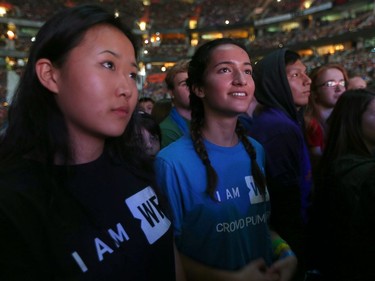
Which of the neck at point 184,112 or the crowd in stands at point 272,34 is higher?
the crowd in stands at point 272,34

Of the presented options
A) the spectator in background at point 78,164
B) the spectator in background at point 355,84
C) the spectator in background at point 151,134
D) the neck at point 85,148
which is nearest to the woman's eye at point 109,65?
the spectator in background at point 78,164

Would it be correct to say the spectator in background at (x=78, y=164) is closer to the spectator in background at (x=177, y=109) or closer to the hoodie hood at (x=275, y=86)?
the hoodie hood at (x=275, y=86)

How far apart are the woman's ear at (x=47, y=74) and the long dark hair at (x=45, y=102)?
0.07ft

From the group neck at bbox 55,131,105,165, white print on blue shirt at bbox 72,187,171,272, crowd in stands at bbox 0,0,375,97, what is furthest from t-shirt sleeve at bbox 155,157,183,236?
crowd in stands at bbox 0,0,375,97

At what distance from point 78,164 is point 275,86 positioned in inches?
75.6

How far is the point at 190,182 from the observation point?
5.97ft

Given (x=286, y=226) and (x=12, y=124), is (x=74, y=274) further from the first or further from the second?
(x=286, y=226)

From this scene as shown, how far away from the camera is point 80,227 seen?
1071mm

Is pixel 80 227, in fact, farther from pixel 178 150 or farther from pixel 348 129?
pixel 348 129

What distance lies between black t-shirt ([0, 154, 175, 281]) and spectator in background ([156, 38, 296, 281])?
0.41m

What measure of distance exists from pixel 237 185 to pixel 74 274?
1102 mm

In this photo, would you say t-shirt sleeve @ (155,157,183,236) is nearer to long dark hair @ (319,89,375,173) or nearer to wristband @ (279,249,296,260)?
wristband @ (279,249,296,260)

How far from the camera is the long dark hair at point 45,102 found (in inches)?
44.7

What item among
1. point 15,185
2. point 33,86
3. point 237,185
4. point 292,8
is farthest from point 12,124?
point 292,8
